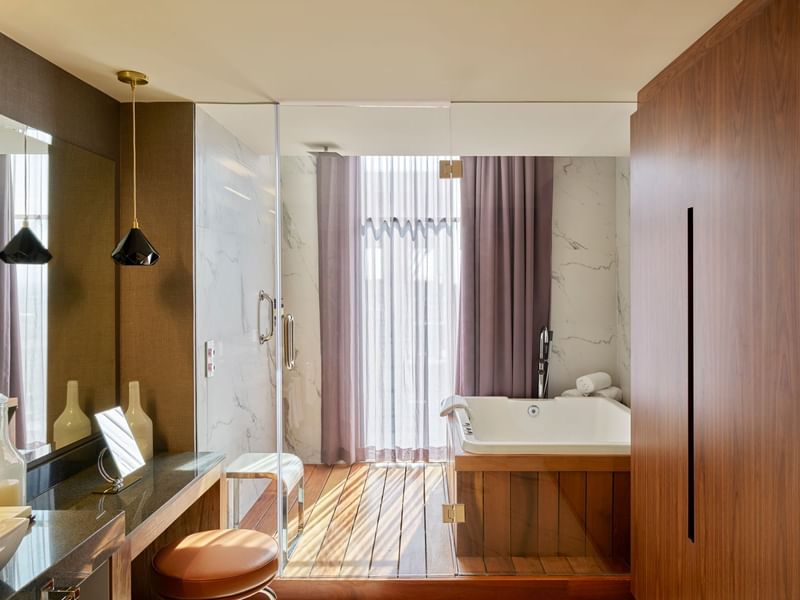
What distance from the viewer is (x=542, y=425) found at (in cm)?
287

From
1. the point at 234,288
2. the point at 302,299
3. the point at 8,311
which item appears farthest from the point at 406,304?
the point at 8,311

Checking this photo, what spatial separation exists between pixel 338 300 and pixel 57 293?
1.13 metres

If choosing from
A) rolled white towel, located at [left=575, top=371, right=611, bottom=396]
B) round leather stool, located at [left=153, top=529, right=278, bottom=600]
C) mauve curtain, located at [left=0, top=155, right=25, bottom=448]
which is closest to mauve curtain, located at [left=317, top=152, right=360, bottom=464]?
round leather stool, located at [left=153, top=529, right=278, bottom=600]

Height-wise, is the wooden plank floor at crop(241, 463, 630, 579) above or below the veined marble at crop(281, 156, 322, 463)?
below

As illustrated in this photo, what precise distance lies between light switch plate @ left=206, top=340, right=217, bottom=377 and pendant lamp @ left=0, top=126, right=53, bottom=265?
0.81m

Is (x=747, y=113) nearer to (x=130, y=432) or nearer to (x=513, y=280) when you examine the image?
(x=513, y=280)

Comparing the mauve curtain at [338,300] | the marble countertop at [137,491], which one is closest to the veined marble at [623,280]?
the mauve curtain at [338,300]

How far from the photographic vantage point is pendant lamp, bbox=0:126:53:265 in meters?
2.03

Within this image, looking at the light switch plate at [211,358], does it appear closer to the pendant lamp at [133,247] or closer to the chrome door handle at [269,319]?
the chrome door handle at [269,319]

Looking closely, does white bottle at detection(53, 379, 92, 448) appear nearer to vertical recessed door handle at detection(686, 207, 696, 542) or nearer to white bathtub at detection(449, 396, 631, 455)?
white bathtub at detection(449, 396, 631, 455)

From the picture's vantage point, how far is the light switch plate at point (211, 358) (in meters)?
2.79

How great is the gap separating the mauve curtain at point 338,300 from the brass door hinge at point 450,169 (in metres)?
0.39

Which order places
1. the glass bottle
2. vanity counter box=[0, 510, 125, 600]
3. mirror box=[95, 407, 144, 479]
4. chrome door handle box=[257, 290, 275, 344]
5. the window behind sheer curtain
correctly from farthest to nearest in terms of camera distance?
chrome door handle box=[257, 290, 275, 344]
mirror box=[95, 407, 144, 479]
the window behind sheer curtain
the glass bottle
vanity counter box=[0, 510, 125, 600]

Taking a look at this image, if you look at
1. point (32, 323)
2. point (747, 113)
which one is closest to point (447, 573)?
point (32, 323)
